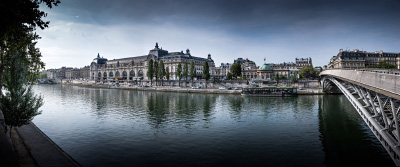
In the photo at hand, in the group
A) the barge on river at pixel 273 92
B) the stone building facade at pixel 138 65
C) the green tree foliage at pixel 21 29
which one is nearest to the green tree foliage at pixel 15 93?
the green tree foliage at pixel 21 29

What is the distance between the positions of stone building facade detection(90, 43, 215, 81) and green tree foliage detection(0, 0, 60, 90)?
4077 inches

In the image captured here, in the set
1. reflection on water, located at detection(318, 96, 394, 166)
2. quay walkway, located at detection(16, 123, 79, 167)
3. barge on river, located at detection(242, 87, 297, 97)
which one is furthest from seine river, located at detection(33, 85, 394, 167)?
barge on river, located at detection(242, 87, 297, 97)

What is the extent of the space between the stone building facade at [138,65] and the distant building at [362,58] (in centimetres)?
7831

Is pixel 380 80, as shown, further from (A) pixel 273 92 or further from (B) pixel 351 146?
(A) pixel 273 92

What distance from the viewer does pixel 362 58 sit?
115 m

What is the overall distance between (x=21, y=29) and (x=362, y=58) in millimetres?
139170

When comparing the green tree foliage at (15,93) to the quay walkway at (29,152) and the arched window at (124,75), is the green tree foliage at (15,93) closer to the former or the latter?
the quay walkway at (29,152)

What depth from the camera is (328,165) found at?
1658 centimetres

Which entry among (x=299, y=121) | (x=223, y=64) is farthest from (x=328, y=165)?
(x=223, y=64)

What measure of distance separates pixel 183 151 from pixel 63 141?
12.2 meters

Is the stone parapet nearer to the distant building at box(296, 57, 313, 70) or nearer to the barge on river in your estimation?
the barge on river

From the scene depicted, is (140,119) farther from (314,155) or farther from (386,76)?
(386,76)

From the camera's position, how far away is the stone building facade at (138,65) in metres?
141

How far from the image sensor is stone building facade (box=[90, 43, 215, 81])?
463 feet
